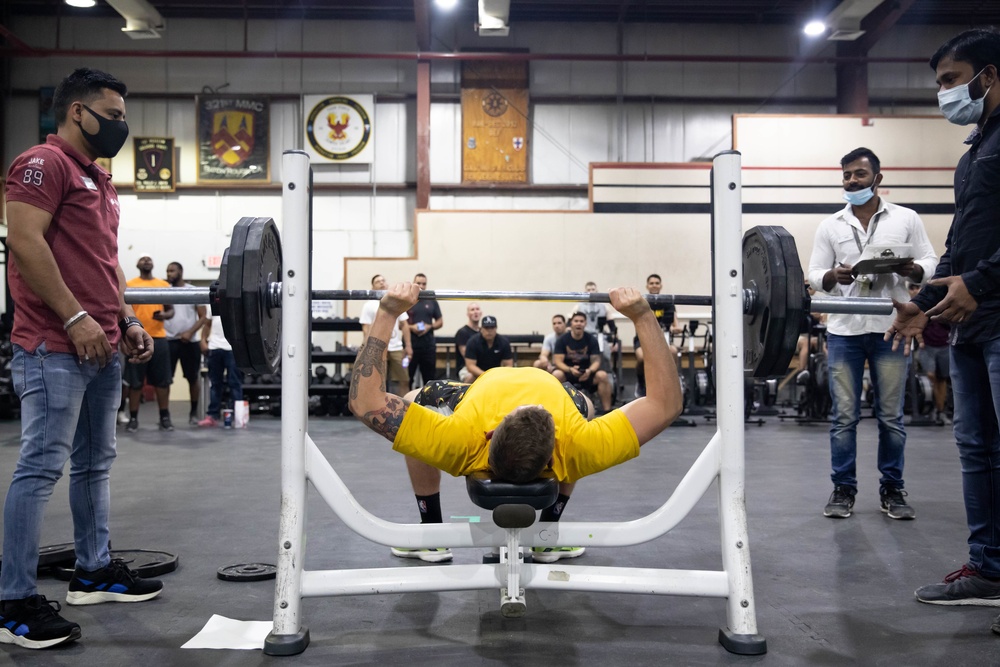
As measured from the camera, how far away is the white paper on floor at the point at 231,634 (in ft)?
5.73

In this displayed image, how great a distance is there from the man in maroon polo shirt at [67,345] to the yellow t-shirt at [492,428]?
0.79 meters

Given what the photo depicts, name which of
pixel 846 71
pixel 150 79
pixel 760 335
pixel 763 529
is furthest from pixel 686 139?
pixel 760 335

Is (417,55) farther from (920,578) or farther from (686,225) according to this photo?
(920,578)

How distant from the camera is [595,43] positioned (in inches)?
419

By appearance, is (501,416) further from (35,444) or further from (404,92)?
(404,92)

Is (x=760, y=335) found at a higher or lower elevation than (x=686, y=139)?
lower

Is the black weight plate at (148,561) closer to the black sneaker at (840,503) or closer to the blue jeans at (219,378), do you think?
the black sneaker at (840,503)

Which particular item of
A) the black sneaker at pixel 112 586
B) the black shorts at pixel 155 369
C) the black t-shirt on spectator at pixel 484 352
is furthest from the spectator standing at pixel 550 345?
the black sneaker at pixel 112 586

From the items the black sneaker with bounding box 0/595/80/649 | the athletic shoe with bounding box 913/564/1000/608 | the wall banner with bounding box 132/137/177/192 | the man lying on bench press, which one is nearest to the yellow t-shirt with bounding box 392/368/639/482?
the man lying on bench press

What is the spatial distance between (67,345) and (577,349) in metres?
5.32

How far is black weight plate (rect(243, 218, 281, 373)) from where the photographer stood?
178 centimetres

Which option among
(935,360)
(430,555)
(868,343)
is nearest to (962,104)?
(868,343)

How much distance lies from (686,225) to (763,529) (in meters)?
7.16

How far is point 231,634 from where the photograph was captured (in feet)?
5.94
